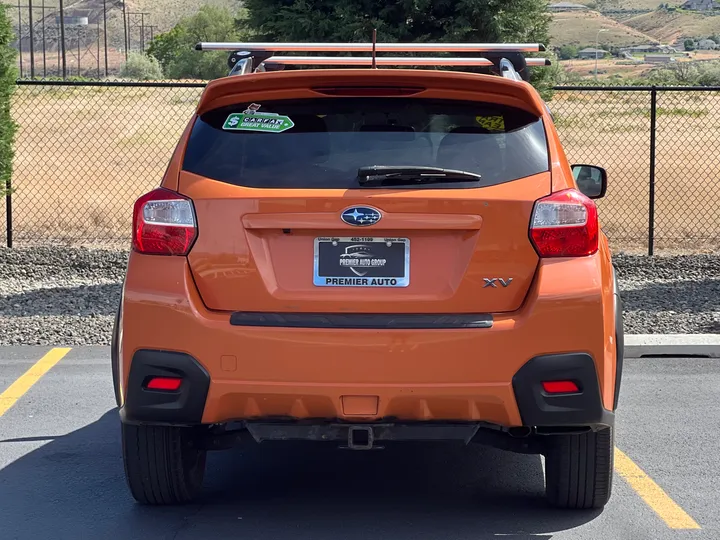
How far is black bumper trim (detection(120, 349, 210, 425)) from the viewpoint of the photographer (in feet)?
13.1

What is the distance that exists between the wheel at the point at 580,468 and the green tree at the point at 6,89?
7.77 meters

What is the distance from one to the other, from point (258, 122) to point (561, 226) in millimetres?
1245

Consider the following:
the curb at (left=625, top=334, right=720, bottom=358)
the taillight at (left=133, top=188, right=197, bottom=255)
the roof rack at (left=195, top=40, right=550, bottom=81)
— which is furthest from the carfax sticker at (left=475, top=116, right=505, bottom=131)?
the curb at (left=625, top=334, right=720, bottom=358)

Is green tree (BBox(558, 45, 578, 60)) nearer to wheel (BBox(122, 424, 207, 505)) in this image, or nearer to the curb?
the curb

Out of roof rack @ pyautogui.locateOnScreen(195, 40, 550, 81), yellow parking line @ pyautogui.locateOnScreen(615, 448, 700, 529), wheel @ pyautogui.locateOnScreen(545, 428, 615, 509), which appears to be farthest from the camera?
roof rack @ pyautogui.locateOnScreen(195, 40, 550, 81)

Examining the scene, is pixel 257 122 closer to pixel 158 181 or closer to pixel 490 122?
pixel 490 122

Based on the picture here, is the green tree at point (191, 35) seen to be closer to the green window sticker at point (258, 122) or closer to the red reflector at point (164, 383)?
the green window sticker at point (258, 122)

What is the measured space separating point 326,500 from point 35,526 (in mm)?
1248

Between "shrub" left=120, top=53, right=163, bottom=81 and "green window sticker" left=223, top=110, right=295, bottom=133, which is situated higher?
"green window sticker" left=223, top=110, right=295, bottom=133

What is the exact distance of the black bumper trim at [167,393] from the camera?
3.99m

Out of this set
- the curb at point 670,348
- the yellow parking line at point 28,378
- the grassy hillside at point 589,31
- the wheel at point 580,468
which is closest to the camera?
the wheel at point 580,468

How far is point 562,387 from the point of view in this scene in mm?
4008

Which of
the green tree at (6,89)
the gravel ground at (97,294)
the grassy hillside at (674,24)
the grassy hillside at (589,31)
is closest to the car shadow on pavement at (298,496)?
the gravel ground at (97,294)

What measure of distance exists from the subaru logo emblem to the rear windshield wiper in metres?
0.12
